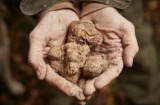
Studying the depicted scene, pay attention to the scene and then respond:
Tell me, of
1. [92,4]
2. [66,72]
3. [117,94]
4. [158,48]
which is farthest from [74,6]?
[158,48]

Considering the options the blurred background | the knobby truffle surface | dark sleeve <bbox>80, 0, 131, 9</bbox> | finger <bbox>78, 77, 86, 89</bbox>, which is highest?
dark sleeve <bbox>80, 0, 131, 9</bbox>

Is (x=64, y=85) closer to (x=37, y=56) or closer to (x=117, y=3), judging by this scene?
(x=37, y=56)

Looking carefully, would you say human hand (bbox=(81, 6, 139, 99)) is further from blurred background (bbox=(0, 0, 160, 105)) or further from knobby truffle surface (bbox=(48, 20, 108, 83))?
blurred background (bbox=(0, 0, 160, 105))

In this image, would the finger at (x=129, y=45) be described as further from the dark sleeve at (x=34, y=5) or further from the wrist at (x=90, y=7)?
the dark sleeve at (x=34, y=5)

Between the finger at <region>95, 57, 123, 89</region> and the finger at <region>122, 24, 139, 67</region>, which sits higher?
the finger at <region>122, 24, 139, 67</region>

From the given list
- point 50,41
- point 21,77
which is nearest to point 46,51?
point 50,41

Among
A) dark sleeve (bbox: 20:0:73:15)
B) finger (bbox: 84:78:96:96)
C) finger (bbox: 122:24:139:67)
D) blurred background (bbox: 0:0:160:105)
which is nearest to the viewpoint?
finger (bbox: 84:78:96:96)

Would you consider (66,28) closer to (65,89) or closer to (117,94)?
(65,89)

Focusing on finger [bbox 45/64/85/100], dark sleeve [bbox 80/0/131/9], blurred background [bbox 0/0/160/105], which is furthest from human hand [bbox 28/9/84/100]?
blurred background [bbox 0/0/160/105]
